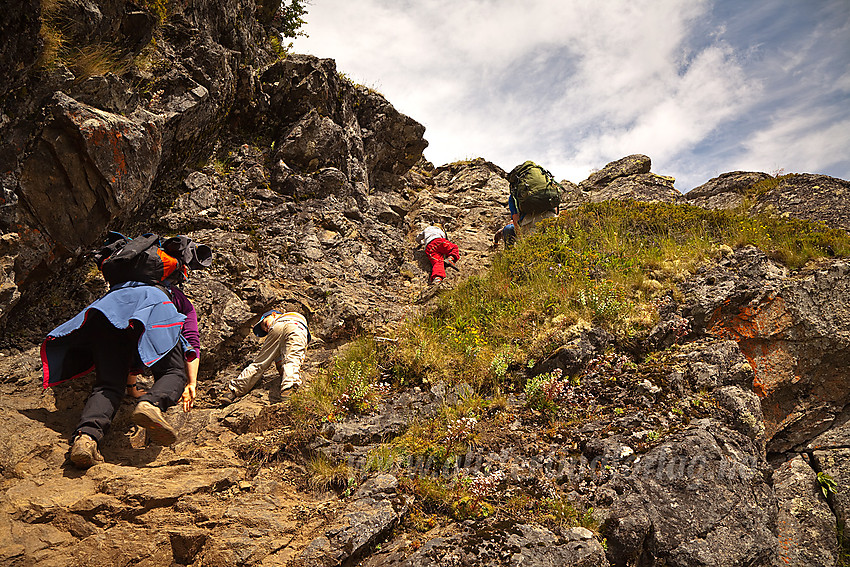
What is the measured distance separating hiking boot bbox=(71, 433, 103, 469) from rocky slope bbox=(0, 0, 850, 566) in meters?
0.10

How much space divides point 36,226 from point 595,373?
716 cm

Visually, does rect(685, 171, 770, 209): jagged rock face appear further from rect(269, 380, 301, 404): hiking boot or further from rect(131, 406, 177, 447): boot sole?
A: rect(131, 406, 177, 447): boot sole

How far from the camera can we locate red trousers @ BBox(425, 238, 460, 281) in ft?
34.6

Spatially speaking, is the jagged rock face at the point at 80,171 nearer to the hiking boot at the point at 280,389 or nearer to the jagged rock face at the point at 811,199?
the hiking boot at the point at 280,389

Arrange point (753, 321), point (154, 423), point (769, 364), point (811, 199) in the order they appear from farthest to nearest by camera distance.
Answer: point (811, 199), point (753, 321), point (769, 364), point (154, 423)

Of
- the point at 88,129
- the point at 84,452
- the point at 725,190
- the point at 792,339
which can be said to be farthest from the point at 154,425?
the point at 725,190

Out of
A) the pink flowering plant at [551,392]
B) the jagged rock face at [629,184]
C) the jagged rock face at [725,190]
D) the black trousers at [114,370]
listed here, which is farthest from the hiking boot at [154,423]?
the jagged rock face at [725,190]

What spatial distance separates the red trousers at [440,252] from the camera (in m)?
10.5

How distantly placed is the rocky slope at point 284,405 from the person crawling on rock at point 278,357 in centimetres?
31

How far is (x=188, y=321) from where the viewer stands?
562 centimetres

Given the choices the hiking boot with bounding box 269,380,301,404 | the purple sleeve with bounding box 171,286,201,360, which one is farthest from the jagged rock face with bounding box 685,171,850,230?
the purple sleeve with bounding box 171,286,201,360

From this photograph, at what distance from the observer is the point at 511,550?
359 centimetres

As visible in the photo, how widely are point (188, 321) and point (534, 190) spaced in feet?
28.4

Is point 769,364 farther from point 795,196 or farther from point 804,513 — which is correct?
point 795,196
